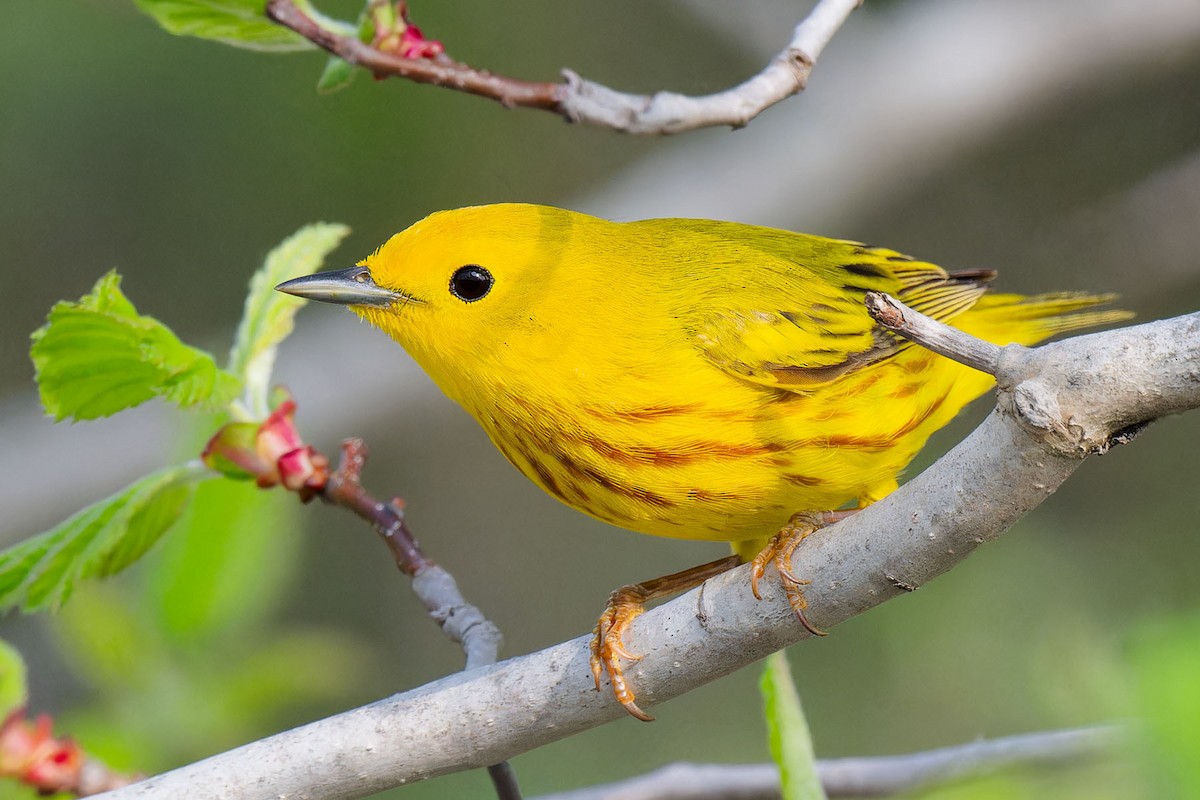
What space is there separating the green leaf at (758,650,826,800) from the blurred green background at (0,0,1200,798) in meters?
2.10

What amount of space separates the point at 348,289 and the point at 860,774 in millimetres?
1421

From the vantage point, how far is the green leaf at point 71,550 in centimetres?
236

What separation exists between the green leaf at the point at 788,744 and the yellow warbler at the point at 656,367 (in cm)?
33

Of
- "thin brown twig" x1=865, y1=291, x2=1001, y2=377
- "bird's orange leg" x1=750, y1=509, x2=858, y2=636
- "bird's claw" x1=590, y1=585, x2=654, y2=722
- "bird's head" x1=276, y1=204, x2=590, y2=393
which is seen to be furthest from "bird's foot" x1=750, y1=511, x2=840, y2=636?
"bird's head" x1=276, y1=204, x2=590, y2=393

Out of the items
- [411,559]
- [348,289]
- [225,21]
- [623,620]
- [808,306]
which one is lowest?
[623,620]

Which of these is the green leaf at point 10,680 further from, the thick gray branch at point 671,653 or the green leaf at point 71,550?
the thick gray branch at point 671,653

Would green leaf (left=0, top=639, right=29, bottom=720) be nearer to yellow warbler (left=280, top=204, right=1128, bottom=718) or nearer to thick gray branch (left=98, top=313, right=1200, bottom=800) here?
thick gray branch (left=98, top=313, right=1200, bottom=800)

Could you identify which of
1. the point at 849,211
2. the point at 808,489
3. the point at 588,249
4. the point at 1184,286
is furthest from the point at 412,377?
the point at 1184,286

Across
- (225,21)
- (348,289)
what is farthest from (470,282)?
(225,21)

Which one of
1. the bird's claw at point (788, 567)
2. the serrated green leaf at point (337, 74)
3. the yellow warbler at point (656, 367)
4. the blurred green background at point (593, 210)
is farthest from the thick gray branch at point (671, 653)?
the blurred green background at point (593, 210)

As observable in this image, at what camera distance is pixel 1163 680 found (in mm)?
1195

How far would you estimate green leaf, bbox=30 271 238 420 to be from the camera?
2.24 meters

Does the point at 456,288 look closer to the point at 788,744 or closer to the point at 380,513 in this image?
the point at 380,513

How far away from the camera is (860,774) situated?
266 centimetres
